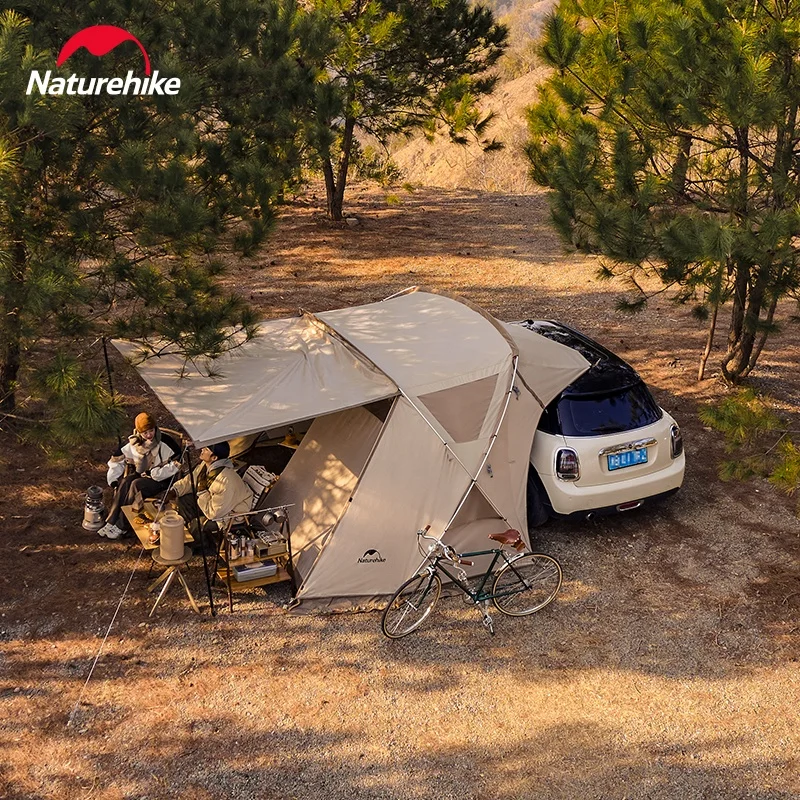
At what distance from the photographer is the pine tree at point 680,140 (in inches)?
280

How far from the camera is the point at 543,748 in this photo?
575 centimetres

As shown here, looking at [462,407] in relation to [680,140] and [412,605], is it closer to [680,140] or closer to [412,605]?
[412,605]

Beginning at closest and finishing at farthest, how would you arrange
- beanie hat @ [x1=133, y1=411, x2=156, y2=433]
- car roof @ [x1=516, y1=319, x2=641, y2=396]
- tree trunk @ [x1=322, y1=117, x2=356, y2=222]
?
1. beanie hat @ [x1=133, y1=411, x2=156, y2=433]
2. car roof @ [x1=516, y1=319, x2=641, y2=396]
3. tree trunk @ [x1=322, y1=117, x2=356, y2=222]

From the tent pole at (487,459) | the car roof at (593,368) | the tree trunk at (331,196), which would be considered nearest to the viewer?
the tent pole at (487,459)

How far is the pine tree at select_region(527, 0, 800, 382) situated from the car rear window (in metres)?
1.24

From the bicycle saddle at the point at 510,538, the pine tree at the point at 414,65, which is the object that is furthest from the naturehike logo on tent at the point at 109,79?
the pine tree at the point at 414,65

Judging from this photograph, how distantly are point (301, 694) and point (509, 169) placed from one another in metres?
32.0

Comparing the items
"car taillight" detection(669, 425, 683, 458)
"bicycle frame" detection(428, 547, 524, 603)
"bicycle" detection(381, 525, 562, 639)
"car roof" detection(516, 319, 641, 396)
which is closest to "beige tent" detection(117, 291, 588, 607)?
"car roof" detection(516, 319, 641, 396)

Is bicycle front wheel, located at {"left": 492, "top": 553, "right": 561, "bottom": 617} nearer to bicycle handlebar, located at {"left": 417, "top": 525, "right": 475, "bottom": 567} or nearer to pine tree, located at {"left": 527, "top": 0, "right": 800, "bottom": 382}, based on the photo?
bicycle handlebar, located at {"left": 417, "top": 525, "right": 475, "bottom": 567}

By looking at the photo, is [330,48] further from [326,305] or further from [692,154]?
[326,305]

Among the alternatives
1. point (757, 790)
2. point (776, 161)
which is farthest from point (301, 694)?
point (776, 161)

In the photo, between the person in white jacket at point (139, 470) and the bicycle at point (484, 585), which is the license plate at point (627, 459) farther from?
the person in white jacket at point (139, 470)

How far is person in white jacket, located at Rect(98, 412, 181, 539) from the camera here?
25.6 ft

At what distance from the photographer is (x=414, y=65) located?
55.5ft
